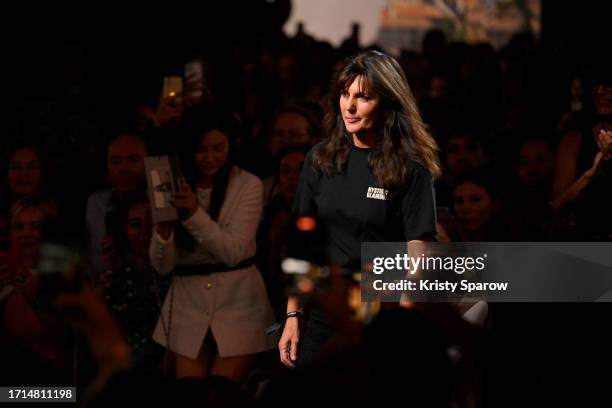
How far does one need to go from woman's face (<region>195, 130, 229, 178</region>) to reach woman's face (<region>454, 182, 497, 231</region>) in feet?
3.97

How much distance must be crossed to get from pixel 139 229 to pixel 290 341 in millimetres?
1759

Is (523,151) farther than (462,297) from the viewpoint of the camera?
Yes

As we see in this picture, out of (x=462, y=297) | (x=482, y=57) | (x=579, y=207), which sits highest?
(x=482, y=57)

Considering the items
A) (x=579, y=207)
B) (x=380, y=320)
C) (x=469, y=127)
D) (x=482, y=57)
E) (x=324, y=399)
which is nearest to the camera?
(x=324, y=399)

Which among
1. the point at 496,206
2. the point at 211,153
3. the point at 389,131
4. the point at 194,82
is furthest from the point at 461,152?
the point at 389,131

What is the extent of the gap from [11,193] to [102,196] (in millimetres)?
507

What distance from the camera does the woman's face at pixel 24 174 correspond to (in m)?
6.24

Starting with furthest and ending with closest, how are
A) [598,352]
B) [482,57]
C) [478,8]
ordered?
[478,8]
[482,57]
[598,352]

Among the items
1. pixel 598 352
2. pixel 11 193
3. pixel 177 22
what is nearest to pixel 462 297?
pixel 598 352

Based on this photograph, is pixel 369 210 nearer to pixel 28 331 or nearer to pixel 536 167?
pixel 28 331

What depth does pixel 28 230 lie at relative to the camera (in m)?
5.89

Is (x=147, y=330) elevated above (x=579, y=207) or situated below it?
below

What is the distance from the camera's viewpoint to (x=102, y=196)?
615cm

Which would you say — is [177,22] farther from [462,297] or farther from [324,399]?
[324,399]
